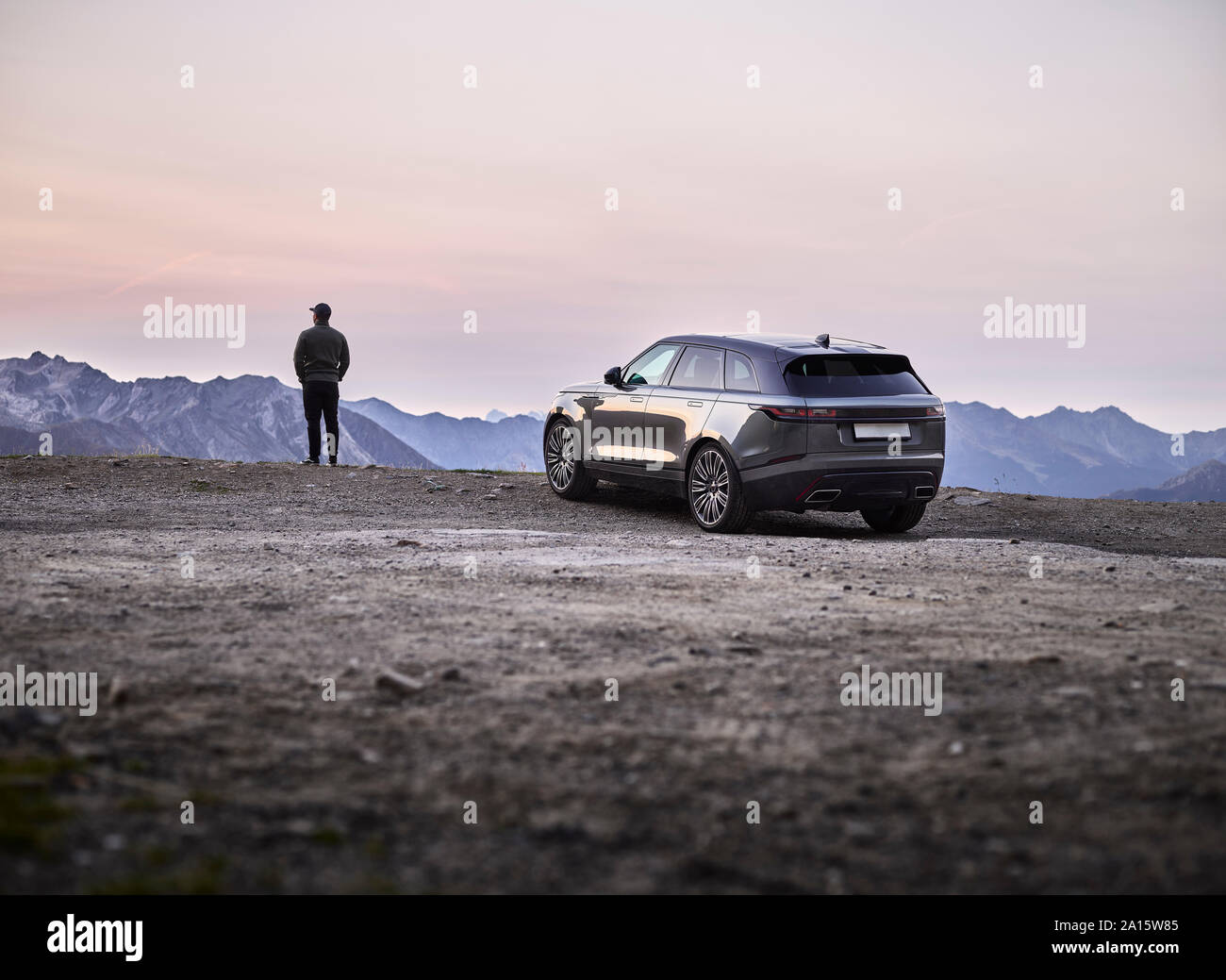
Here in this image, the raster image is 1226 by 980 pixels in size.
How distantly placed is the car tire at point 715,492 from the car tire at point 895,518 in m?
1.84

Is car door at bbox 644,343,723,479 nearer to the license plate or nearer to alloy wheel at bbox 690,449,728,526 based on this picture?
alloy wheel at bbox 690,449,728,526

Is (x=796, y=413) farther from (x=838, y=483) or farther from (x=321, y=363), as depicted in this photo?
(x=321, y=363)

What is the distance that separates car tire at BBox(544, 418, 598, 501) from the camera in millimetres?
13258

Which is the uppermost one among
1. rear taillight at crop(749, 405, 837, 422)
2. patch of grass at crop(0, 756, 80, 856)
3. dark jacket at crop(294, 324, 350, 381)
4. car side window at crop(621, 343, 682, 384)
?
dark jacket at crop(294, 324, 350, 381)

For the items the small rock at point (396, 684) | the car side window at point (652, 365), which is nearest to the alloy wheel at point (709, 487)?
the car side window at point (652, 365)

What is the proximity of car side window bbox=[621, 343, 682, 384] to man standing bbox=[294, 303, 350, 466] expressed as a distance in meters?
5.86

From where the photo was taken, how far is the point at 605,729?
153 inches

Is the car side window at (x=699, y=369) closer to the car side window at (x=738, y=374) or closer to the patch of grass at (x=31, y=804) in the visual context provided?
the car side window at (x=738, y=374)

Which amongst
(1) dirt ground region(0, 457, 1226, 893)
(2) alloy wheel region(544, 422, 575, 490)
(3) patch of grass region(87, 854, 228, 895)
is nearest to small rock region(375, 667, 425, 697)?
(1) dirt ground region(0, 457, 1226, 893)

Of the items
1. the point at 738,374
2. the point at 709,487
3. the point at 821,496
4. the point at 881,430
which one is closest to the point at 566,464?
the point at 709,487

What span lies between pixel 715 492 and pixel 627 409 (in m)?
1.72

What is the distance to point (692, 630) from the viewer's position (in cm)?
564
